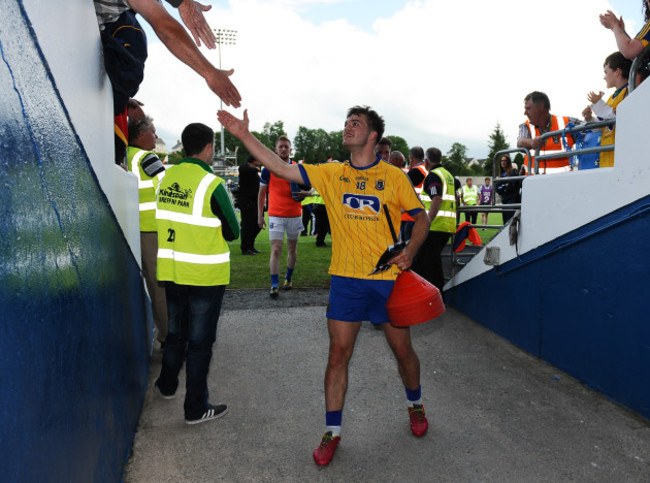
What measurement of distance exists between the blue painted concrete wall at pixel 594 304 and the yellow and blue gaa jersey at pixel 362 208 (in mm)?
1608

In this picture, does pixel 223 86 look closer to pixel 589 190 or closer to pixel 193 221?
pixel 193 221

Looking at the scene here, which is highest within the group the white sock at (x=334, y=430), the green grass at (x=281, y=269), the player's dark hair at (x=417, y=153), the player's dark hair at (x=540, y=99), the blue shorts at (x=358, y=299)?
the player's dark hair at (x=540, y=99)

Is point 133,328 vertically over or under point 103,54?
under

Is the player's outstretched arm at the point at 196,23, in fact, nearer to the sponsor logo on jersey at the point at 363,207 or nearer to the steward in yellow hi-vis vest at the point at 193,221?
the steward in yellow hi-vis vest at the point at 193,221

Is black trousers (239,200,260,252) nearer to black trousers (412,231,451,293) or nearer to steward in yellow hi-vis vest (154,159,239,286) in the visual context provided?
black trousers (412,231,451,293)

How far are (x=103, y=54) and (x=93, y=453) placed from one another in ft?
7.60

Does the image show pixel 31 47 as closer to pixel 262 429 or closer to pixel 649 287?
pixel 262 429

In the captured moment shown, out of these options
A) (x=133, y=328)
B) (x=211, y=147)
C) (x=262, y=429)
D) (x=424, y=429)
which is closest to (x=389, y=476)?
(x=424, y=429)

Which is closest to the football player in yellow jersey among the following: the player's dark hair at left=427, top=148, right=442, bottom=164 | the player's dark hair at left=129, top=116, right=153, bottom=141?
the player's dark hair at left=129, top=116, right=153, bottom=141

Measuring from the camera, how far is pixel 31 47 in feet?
5.08

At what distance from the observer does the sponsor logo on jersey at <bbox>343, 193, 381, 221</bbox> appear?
10.6 feet

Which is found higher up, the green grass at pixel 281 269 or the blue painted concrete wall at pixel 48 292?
the blue painted concrete wall at pixel 48 292

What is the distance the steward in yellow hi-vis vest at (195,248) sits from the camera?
3.35 m

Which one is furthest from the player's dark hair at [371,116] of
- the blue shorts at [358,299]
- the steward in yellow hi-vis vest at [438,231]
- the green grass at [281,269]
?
the green grass at [281,269]
